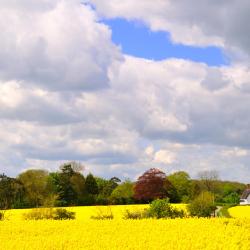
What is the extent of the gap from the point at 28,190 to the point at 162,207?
57.6 m

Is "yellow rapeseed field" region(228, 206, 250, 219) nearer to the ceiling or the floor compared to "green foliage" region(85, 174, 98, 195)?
nearer to the floor

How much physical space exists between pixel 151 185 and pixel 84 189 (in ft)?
50.9

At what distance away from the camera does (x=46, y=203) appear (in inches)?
1923

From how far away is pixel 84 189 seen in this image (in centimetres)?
10125

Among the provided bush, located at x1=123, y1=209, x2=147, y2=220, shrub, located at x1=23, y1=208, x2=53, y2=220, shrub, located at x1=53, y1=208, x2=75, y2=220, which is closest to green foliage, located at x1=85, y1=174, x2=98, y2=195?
shrub, located at x1=53, y1=208, x2=75, y2=220

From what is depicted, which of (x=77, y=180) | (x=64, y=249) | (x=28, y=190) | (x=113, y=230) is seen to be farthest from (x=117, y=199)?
(x=64, y=249)

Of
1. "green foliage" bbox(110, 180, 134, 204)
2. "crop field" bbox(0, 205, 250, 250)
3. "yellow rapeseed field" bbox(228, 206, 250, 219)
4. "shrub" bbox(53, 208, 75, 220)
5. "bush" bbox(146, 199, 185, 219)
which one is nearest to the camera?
"crop field" bbox(0, 205, 250, 250)

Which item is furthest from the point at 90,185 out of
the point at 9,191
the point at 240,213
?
the point at 240,213

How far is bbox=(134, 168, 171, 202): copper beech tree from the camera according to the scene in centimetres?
9031

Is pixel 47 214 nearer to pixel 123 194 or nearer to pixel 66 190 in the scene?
pixel 66 190

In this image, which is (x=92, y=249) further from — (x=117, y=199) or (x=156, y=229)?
(x=117, y=199)

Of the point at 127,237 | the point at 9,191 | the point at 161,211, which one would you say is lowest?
the point at 127,237

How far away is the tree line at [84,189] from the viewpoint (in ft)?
299

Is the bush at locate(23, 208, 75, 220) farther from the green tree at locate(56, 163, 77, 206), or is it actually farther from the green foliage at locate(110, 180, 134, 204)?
the green foliage at locate(110, 180, 134, 204)
